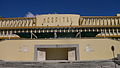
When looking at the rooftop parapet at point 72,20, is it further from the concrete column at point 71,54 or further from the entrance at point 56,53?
the concrete column at point 71,54

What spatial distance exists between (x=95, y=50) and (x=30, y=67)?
31.5 feet

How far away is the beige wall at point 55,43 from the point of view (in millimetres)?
17969

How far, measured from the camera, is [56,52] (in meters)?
19.9

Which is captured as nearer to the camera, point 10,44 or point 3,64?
point 3,64

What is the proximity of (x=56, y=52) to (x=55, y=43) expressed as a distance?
1.77 metres

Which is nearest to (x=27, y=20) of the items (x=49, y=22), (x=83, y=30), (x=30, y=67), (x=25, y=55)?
(x=49, y=22)

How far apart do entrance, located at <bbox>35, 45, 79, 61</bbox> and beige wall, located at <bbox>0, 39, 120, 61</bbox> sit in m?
0.53

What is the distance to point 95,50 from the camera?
1808 centimetres

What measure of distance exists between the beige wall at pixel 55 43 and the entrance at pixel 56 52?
0.53 m

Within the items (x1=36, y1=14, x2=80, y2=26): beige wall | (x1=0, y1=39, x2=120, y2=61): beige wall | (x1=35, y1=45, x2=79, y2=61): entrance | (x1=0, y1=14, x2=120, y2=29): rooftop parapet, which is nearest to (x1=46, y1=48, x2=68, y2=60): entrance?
(x1=35, y1=45, x2=79, y2=61): entrance

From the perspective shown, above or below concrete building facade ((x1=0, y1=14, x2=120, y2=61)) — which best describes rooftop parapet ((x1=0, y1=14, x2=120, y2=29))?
above

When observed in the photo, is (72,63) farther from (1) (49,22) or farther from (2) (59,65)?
(1) (49,22)

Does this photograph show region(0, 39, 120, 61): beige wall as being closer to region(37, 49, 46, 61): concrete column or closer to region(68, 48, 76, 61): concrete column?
region(37, 49, 46, 61): concrete column

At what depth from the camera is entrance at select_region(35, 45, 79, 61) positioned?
18484 millimetres
